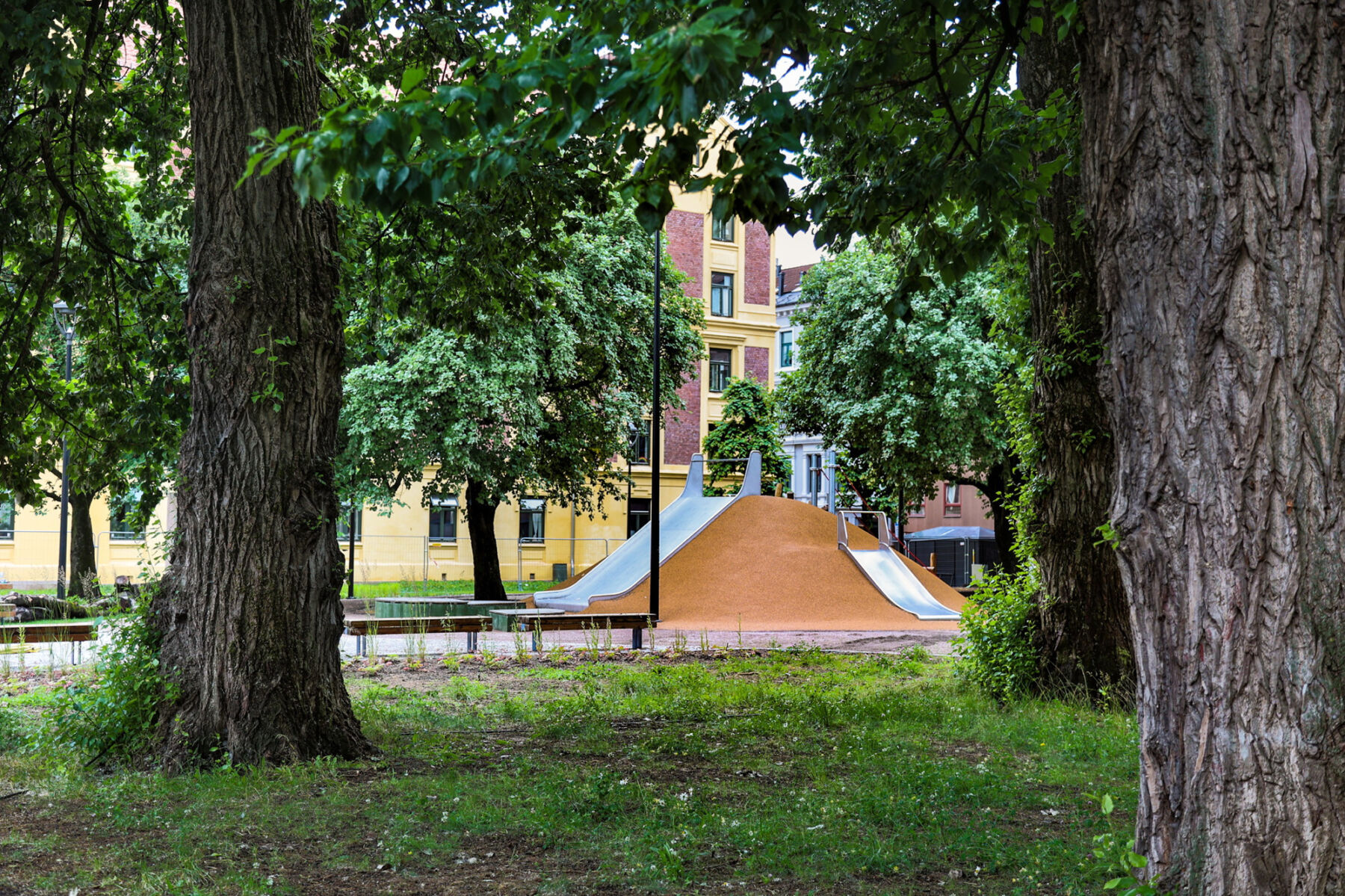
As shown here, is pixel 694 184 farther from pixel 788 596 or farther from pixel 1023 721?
pixel 788 596

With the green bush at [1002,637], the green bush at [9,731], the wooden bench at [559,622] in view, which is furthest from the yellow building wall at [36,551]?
the green bush at [1002,637]

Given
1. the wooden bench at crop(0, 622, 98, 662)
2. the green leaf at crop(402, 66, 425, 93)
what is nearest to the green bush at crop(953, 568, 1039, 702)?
the green leaf at crop(402, 66, 425, 93)

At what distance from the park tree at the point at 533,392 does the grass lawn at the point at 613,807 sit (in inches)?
561

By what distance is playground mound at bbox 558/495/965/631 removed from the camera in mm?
22188

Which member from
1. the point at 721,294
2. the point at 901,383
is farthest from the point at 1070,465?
the point at 721,294

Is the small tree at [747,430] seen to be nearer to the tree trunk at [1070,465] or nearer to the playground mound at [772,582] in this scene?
the playground mound at [772,582]

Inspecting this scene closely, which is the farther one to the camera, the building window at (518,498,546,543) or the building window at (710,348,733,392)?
the building window at (710,348,733,392)

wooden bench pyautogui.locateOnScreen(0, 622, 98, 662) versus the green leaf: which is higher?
the green leaf

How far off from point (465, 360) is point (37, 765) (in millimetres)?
17236

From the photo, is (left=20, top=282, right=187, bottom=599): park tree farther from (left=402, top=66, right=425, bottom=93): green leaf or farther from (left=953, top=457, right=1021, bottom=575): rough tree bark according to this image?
(left=953, top=457, right=1021, bottom=575): rough tree bark

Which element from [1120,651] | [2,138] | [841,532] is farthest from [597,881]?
[841,532]

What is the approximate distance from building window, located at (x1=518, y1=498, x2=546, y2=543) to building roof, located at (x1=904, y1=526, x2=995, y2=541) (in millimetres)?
13694

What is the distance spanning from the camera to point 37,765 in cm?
716

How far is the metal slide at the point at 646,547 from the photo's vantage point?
2431cm
